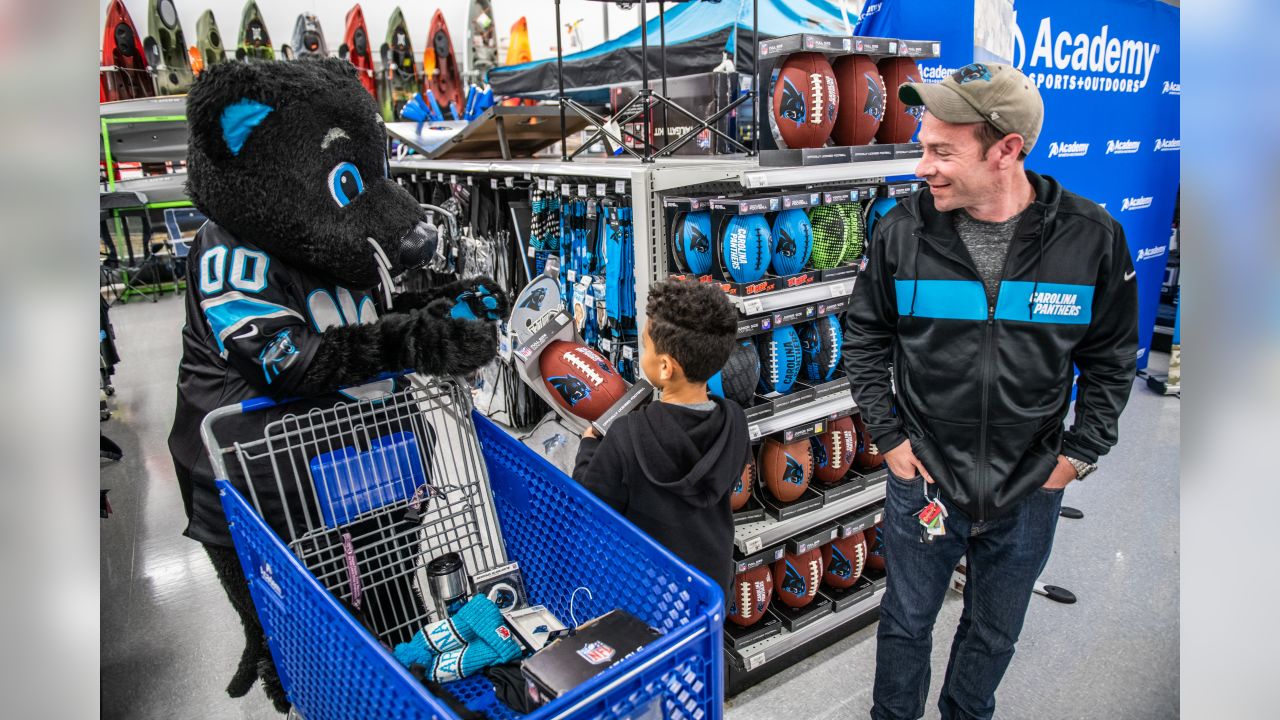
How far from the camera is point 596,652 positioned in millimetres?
1101

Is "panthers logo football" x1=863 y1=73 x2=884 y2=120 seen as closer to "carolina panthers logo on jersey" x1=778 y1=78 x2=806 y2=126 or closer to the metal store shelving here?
"carolina panthers logo on jersey" x1=778 y1=78 x2=806 y2=126

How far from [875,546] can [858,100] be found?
1.73 meters

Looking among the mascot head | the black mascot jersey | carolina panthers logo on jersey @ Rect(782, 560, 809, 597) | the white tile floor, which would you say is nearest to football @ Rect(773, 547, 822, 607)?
carolina panthers logo on jersey @ Rect(782, 560, 809, 597)

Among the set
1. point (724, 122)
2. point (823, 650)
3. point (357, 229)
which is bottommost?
point (823, 650)

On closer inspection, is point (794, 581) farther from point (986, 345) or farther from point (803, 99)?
point (803, 99)

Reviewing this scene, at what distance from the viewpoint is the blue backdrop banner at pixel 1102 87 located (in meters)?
3.90

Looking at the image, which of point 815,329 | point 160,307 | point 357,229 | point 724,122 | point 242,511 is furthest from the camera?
point 160,307

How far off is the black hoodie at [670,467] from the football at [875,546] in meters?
1.35

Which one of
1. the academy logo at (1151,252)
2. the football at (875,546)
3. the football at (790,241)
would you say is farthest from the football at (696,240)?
the academy logo at (1151,252)

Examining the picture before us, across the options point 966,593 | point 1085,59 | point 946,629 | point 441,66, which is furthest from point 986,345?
point 441,66

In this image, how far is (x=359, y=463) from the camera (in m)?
1.71
